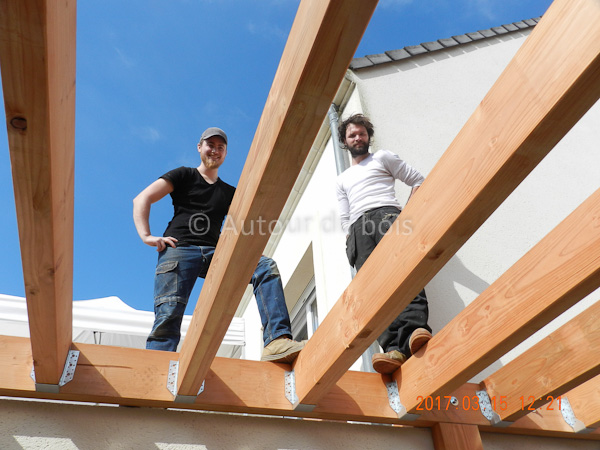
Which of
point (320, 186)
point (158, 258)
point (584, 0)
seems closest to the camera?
point (584, 0)

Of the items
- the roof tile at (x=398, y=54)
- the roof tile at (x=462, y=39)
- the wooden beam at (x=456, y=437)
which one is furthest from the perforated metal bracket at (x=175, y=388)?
the roof tile at (x=462, y=39)

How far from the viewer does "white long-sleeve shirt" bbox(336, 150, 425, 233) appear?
9.74 ft

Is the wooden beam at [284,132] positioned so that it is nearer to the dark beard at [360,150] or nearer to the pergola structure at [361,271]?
the pergola structure at [361,271]

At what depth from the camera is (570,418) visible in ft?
8.86

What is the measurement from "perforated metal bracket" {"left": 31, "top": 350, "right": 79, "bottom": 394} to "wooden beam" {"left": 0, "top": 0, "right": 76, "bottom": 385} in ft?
1.38

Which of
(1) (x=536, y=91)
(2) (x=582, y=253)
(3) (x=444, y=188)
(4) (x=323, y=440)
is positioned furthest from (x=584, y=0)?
(4) (x=323, y=440)

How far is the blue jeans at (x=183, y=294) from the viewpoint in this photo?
260 centimetres

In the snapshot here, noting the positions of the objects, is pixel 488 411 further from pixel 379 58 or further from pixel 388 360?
pixel 379 58

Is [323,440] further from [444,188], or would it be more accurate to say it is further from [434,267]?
[444,188]

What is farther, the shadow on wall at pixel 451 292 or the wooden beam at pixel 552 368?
the shadow on wall at pixel 451 292

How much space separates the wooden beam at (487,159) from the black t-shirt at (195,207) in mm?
1093

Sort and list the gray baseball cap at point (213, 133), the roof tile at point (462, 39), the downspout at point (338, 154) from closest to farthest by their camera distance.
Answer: the gray baseball cap at point (213, 133)
the downspout at point (338, 154)
the roof tile at point (462, 39)

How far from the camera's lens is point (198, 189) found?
10.1 feet

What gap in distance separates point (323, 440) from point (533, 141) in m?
1.85
